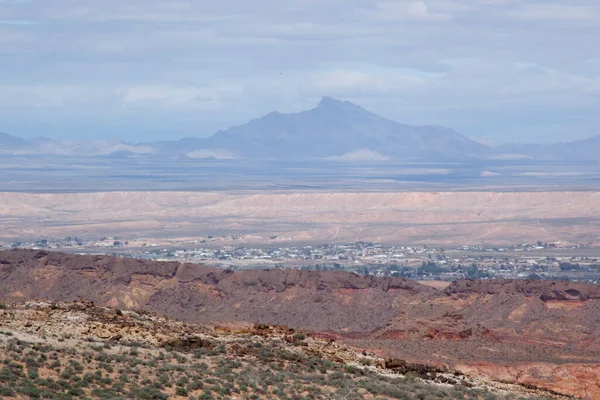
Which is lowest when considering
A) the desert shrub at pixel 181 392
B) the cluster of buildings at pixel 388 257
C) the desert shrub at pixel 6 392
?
→ the cluster of buildings at pixel 388 257

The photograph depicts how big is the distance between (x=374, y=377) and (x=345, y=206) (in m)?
170

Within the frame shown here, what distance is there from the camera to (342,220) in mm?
175250

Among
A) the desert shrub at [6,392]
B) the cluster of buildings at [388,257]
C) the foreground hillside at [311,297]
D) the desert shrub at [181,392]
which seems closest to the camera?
the desert shrub at [6,392]

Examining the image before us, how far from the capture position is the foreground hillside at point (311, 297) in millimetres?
59500

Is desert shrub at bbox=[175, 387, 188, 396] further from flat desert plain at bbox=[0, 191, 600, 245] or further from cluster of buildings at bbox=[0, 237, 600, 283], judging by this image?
flat desert plain at bbox=[0, 191, 600, 245]

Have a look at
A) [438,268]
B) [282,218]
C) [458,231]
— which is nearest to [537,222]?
[458,231]

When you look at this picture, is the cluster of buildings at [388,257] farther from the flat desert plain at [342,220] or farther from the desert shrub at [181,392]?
the desert shrub at [181,392]

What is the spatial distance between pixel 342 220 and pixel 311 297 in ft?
355

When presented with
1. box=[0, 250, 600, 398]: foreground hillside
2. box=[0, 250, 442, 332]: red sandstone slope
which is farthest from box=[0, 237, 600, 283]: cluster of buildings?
box=[0, 250, 442, 332]: red sandstone slope

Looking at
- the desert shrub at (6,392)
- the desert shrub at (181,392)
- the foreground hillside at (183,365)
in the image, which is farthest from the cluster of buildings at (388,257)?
the desert shrub at (6,392)

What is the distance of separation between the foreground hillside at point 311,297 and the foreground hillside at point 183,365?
21930 millimetres

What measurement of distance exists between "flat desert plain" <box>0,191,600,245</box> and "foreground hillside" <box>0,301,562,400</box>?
114 meters

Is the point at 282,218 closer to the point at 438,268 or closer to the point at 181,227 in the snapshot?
the point at 181,227

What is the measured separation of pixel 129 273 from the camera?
70375 millimetres
